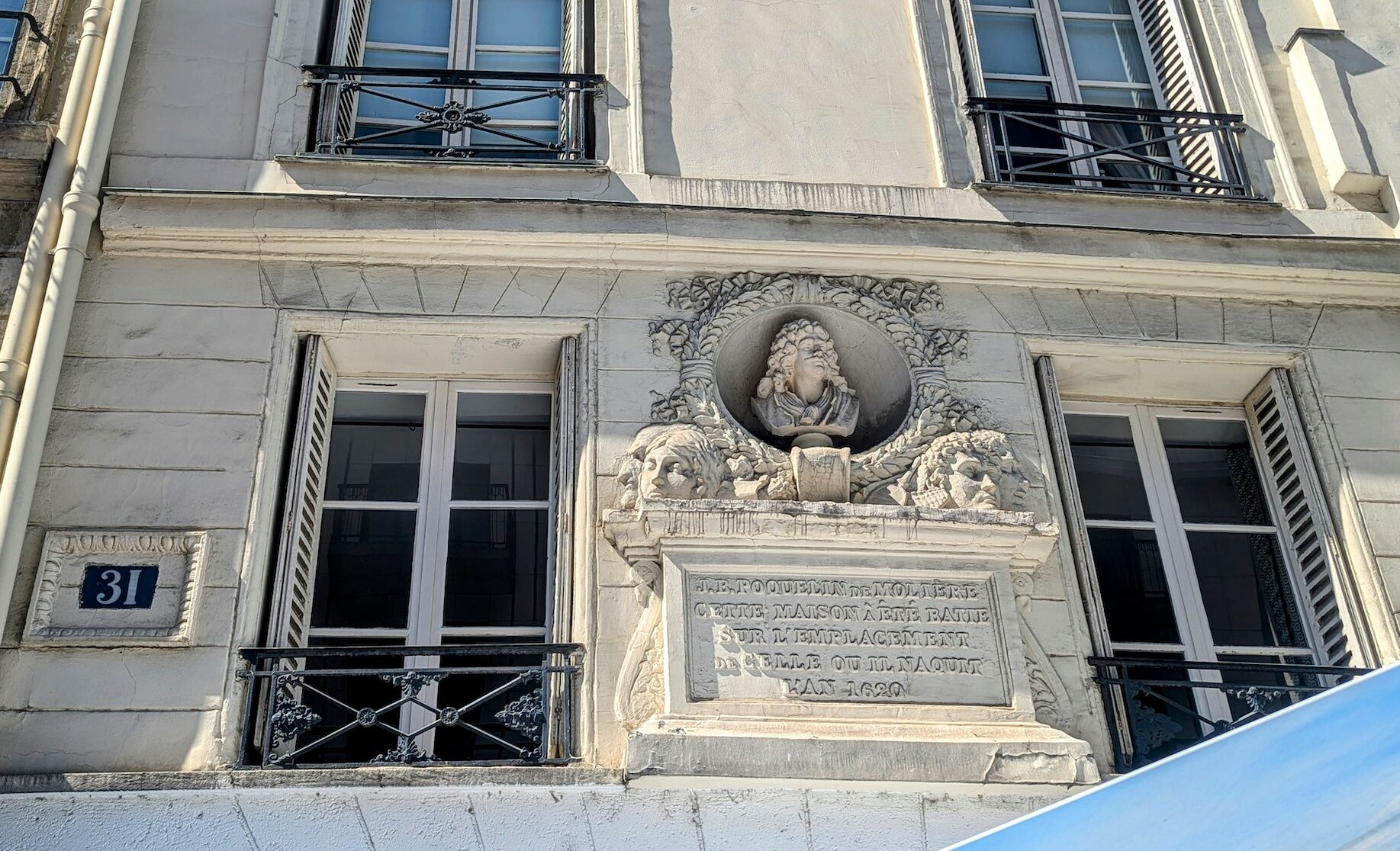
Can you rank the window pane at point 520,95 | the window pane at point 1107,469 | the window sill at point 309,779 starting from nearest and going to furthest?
the window sill at point 309,779 < the window pane at point 1107,469 < the window pane at point 520,95

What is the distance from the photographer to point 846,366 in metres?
6.25

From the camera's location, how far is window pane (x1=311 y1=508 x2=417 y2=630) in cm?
559

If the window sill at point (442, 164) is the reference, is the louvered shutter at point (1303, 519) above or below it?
below

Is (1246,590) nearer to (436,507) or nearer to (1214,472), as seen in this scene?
(1214,472)

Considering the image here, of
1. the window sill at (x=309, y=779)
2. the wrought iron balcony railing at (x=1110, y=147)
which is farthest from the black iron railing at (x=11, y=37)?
the wrought iron balcony railing at (x=1110, y=147)

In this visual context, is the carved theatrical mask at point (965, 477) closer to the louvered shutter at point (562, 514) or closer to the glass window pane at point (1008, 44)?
the louvered shutter at point (562, 514)

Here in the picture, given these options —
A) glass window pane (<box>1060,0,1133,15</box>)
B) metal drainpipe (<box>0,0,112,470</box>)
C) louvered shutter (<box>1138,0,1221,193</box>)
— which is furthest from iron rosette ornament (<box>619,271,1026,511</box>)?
glass window pane (<box>1060,0,1133,15</box>)

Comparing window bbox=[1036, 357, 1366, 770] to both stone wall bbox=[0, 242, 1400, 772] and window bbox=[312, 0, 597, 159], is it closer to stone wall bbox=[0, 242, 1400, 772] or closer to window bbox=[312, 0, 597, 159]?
stone wall bbox=[0, 242, 1400, 772]

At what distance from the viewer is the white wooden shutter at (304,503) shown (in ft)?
17.5

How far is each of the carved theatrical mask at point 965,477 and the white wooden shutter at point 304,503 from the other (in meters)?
2.24

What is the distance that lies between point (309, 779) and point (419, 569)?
1.10 meters

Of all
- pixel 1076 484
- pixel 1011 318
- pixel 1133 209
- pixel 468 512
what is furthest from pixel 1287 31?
pixel 468 512

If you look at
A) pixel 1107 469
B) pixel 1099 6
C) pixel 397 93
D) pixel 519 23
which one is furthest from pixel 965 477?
pixel 1099 6

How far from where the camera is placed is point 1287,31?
24.4ft
